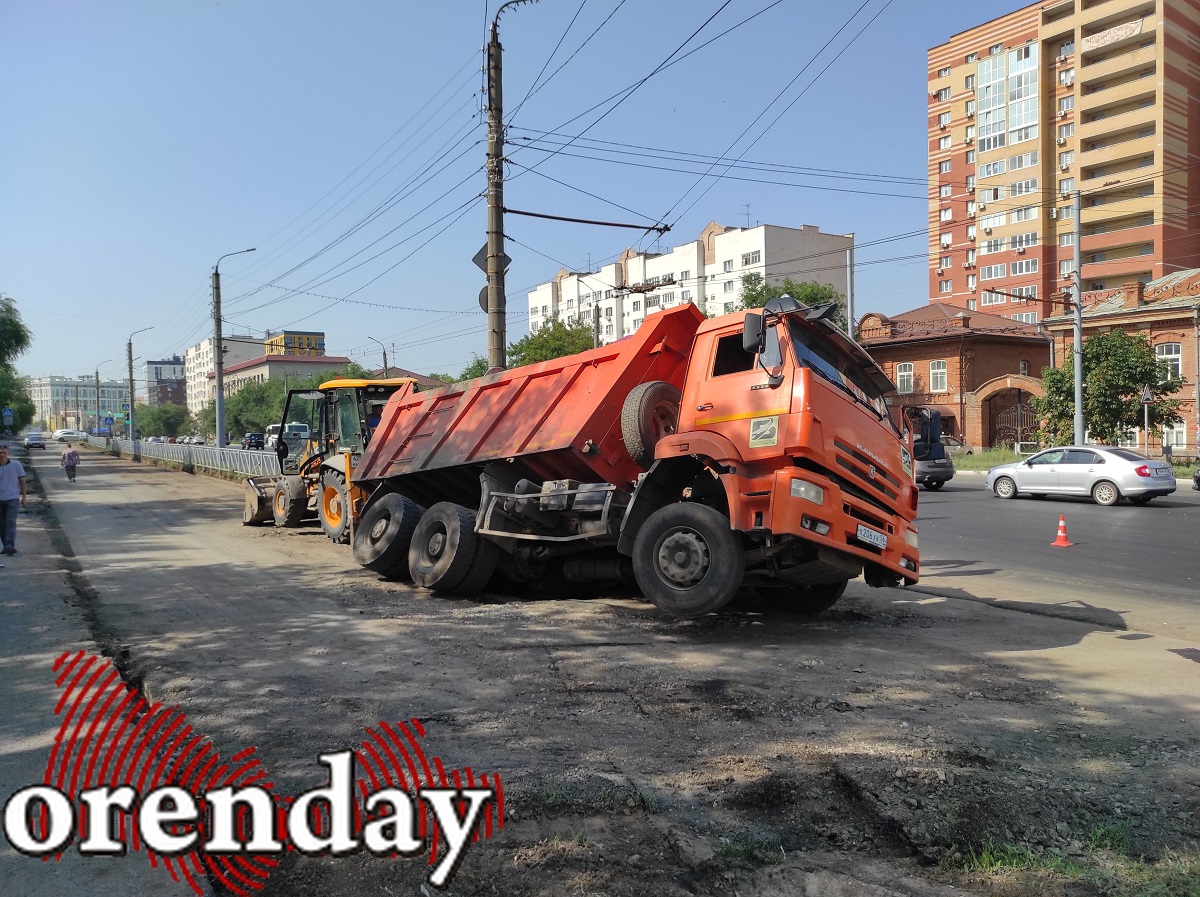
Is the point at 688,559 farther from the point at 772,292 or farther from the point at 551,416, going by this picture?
the point at 772,292

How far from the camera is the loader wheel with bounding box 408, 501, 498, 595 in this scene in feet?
31.6

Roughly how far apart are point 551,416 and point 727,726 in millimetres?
4375

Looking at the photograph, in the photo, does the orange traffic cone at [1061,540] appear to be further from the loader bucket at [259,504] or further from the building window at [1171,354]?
the building window at [1171,354]

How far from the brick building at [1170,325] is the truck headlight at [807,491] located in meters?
37.0

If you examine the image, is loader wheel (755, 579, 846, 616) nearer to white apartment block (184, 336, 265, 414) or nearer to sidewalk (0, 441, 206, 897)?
sidewalk (0, 441, 206, 897)

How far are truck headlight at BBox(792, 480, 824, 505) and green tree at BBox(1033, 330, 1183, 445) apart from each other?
33302 millimetres

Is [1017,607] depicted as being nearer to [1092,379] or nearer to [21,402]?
[1092,379]

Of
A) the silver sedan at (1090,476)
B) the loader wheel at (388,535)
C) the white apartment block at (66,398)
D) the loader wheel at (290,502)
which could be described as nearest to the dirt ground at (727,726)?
the loader wheel at (388,535)

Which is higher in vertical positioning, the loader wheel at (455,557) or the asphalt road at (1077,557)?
the loader wheel at (455,557)

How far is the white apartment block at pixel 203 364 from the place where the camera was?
142500mm

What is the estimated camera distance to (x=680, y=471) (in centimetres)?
779

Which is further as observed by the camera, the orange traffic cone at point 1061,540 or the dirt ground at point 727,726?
the orange traffic cone at point 1061,540

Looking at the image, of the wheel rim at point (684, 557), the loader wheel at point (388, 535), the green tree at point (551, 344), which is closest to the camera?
the wheel rim at point (684, 557)

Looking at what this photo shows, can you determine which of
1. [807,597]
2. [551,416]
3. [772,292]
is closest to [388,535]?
[551,416]
